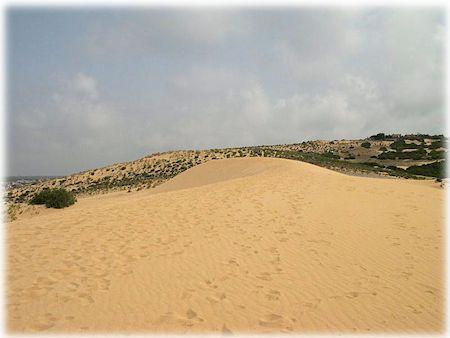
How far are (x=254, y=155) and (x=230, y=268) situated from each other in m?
40.3

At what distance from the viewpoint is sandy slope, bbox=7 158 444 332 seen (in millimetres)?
5344

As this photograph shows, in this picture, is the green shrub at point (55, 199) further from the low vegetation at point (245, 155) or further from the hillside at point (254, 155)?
the hillside at point (254, 155)

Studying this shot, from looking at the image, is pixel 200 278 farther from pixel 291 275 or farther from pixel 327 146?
pixel 327 146

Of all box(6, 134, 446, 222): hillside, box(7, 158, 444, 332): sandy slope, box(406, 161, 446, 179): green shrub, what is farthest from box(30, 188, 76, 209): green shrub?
box(406, 161, 446, 179): green shrub

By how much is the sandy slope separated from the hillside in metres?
26.8

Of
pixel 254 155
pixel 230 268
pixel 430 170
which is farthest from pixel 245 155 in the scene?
pixel 230 268

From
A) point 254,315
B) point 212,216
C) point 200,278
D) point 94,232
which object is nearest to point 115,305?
point 200,278

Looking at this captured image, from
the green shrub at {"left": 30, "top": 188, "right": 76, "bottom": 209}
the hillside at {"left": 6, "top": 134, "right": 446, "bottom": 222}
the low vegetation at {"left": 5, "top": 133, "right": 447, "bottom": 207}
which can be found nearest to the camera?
the green shrub at {"left": 30, "top": 188, "right": 76, "bottom": 209}

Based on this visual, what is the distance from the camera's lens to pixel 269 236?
9.23 meters

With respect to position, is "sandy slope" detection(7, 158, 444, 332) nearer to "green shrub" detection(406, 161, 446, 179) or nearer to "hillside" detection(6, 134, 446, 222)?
"hillside" detection(6, 134, 446, 222)

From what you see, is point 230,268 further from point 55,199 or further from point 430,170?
point 430,170

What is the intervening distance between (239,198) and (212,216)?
9.35 feet

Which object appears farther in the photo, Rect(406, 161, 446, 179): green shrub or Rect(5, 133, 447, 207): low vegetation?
Rect(406, 161, 446, 179): green shrub

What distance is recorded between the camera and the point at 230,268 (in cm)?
714
